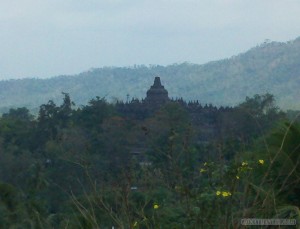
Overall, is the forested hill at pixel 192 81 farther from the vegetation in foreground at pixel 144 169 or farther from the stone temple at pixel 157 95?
the vegetation in foreground at pixel 144 169

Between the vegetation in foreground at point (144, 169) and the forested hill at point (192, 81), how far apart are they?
84697mm

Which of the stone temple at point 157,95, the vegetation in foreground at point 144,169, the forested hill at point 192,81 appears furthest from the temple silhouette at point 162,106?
the forested hill at point 192,81

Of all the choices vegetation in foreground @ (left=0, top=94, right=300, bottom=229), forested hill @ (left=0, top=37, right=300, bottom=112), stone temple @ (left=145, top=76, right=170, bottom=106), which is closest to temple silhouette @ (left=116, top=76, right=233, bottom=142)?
stone temple @ (left=145, top=76, right=170, bottom=106)

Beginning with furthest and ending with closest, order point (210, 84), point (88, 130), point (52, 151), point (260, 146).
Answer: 1. point (210, 84)
2. point (88, 130)
3. point (52, 151)
4. point (260, 146)

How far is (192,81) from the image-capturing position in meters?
160

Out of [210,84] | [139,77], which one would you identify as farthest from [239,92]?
[139,77]

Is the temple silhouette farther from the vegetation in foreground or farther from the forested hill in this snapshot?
the forested hill

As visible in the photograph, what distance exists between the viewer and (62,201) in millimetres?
28781

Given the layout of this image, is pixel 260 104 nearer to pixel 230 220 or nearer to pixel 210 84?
pixel 230 220

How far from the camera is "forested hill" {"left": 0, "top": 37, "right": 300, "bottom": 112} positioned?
14634 centimetres

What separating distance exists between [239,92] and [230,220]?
141 m

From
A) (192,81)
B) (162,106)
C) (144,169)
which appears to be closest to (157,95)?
(162,106)

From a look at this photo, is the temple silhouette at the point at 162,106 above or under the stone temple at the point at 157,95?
under

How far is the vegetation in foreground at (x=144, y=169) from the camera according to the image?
5.44m
